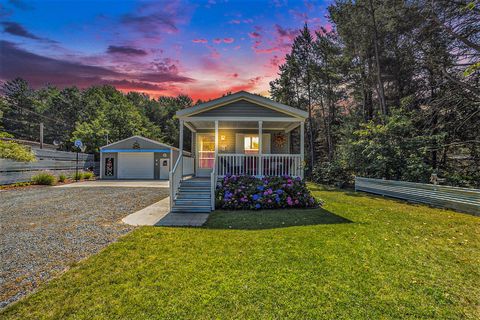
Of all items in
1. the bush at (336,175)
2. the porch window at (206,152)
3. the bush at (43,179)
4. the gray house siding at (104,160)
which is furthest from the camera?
the gray house siding at (104,160)

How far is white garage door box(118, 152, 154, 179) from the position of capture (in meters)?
20.3

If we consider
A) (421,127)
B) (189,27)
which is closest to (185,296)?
(189,27)

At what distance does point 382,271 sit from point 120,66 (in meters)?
13.1

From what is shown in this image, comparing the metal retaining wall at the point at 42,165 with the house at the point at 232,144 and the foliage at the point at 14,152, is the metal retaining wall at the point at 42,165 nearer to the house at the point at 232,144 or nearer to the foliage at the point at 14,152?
the foliage at the point at 14,152

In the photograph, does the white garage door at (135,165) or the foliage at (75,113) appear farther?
the foliage at (75,113)

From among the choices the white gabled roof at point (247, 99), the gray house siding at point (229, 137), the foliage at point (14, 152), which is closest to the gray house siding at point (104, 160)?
the foliage at point (14, 152)

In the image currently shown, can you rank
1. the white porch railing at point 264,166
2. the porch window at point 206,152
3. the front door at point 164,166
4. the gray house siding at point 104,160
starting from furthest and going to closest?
the gray house siding at point 104,160 → the front door at point 164,166 → the porch window at point 206,152 → the white porch railing at point 264,166

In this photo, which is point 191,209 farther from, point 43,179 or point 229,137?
point 43,179

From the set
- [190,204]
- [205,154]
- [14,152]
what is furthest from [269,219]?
[14,152]

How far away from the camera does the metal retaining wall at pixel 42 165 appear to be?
12453 mm

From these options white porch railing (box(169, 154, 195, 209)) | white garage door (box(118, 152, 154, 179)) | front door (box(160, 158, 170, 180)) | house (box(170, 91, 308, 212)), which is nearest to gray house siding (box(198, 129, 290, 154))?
house (box(170, 91, 308, 212))

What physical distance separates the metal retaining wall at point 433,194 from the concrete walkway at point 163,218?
26.4ft

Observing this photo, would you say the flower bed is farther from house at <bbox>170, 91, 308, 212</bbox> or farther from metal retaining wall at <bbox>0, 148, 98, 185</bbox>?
metal retaining wall at <bbox>0, 148, 98, 185</bbox>

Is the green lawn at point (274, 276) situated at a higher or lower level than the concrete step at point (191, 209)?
lower
